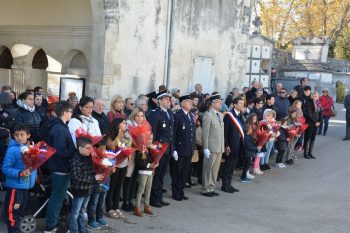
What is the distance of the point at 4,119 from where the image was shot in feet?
25.2

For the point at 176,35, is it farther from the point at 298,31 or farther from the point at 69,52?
the point at 298,31

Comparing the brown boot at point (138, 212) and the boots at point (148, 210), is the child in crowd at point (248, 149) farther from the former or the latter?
the brown boot at point (138, 212)

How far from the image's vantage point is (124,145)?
7.09 metres

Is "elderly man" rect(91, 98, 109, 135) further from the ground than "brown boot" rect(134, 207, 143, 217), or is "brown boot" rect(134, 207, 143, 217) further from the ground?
"elderly man" rect(91, 98, 109, 135)

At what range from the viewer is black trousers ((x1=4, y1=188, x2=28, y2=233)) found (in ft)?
19.7

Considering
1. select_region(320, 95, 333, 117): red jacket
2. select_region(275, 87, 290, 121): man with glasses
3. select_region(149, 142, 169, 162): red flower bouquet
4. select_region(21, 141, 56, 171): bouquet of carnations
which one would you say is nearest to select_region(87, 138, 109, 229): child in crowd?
select_region(21, 141, 56, 171): bouquet of carnations

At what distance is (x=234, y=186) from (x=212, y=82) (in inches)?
236

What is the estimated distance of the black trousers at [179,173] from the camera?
8.81 m

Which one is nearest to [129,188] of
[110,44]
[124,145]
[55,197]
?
[124,145]

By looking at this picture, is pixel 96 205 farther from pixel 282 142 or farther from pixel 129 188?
pixel 282 142

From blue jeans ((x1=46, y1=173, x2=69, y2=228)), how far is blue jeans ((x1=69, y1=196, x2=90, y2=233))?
191 millimetres

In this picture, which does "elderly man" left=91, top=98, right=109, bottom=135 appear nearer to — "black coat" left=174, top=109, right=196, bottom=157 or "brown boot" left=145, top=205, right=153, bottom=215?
"brown boot" left=145, top=205, right=153, bottom=215

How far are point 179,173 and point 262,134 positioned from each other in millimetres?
3010

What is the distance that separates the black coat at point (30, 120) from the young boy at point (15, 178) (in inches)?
56.9
